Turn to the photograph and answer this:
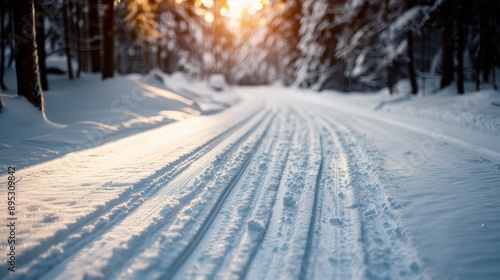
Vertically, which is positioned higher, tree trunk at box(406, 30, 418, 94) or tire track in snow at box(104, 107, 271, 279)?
tree trunk at box(406, 30, 418, 94)

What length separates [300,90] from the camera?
31.8 meters

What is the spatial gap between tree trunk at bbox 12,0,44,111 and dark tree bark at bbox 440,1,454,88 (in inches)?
535

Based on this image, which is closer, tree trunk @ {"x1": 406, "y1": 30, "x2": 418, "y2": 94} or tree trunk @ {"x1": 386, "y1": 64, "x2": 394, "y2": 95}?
tree trunk @ {"x1": 406, "y1": 30, "x2": 418, "y2": 94}

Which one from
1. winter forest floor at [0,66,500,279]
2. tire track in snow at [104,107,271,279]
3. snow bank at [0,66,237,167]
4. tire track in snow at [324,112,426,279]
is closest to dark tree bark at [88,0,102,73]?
snow bank at [0,66,237,167]

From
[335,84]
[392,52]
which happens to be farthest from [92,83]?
[335,84]

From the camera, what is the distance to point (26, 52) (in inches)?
266

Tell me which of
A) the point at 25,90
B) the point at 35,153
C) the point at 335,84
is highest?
the point at 335,84

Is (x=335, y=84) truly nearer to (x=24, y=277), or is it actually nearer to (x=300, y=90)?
(x=300, y=90)

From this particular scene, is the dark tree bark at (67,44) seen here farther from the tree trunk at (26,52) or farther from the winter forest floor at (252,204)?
the winter forest floor at (252,204)

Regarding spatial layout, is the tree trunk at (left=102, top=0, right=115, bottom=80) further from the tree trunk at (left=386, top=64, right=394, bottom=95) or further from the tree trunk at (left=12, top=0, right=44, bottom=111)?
the tree trunk at (left=386, top=64, right=394, bottom=95)

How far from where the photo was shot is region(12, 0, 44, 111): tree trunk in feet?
21.5

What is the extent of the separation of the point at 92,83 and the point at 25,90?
4.87m

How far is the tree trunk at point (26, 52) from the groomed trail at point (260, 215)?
3460mm

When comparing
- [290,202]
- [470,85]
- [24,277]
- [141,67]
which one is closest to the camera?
[24,277]
